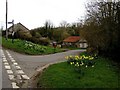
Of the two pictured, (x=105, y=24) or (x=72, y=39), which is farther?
(x=72, y=39)

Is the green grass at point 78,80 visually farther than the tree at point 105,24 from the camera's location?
No

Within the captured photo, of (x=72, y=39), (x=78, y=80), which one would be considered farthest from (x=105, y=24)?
(x=72, y=39)

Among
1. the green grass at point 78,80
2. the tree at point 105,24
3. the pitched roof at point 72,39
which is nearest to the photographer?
the green grass at point 78,80

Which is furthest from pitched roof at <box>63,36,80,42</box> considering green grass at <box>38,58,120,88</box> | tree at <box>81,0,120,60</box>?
green grass at <box>38,58,120,88</box>

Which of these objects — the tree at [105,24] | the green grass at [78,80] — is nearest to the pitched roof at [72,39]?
the tree at [105,24]

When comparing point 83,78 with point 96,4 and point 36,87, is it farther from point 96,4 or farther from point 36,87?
point 96,4

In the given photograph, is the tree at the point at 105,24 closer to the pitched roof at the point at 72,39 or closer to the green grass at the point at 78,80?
the green grass at the point at 78,80

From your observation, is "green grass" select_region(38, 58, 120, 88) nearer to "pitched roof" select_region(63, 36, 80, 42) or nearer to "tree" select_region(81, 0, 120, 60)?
"tree" select_region(81, 0, 120, 60)

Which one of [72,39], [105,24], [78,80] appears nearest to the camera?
[78,80]

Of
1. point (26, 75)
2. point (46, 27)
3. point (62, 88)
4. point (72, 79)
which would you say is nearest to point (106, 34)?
point (26, 75)

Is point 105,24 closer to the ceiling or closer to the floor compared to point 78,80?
closer to the ceiling

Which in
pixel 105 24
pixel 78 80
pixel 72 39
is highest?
pixel 105 24

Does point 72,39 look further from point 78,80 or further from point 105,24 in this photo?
point 78,80

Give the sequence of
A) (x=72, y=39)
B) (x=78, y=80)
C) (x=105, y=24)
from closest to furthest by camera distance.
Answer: (x=78, y=80), (x=105, y=24), (x=72, y=39)
